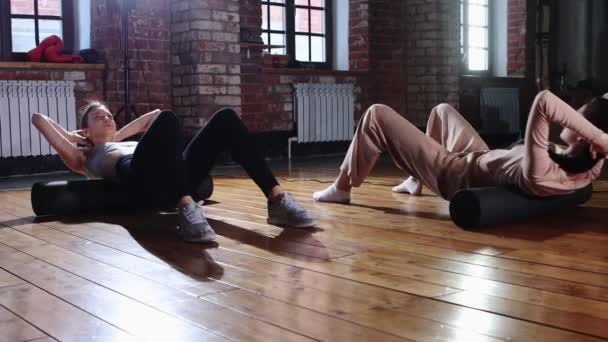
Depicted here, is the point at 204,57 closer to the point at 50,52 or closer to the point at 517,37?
the point at 50,52

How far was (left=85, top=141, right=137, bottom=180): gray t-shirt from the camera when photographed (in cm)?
319

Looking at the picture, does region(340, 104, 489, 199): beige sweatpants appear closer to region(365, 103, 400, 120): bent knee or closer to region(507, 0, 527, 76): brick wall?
region(365, 103, 400, 120): bent knee

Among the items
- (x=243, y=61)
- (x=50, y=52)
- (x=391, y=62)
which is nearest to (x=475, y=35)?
(x=391, y=62)

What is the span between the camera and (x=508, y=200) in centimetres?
273

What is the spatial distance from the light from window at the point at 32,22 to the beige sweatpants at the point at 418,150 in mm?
3272

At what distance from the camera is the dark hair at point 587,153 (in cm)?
254

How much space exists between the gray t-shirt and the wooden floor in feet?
0.76

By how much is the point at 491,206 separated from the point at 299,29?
Answer: 4.69m

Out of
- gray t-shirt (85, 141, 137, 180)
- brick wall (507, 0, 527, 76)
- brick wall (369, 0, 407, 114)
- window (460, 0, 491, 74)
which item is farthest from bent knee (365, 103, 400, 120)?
brick wall (507, 0, 527, 76)

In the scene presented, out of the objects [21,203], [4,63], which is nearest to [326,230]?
[21,203]

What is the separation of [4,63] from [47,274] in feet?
11.3

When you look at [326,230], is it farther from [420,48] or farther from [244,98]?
[420,48]

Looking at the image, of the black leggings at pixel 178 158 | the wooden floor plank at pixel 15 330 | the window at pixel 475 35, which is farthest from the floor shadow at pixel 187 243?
the window at pixel 475 35

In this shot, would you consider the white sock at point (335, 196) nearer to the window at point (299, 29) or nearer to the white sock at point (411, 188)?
the white sock at point (411, 188)
